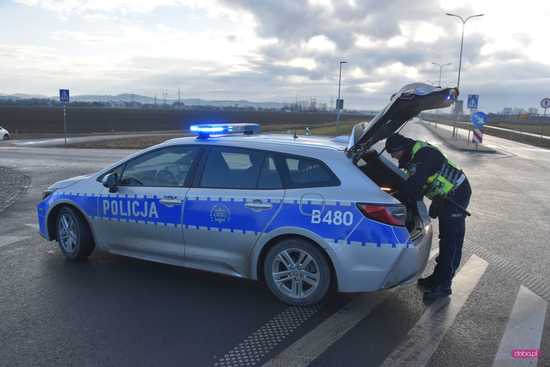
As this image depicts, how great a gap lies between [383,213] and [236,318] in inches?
61.1

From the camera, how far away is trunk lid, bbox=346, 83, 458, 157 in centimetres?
421

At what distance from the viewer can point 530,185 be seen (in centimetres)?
1274

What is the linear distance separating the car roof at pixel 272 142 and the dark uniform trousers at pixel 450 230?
1.17 metres

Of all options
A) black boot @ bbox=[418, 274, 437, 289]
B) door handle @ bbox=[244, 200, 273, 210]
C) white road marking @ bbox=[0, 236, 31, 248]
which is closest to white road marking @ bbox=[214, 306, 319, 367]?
door handle @ bbox=[244, 200, 273, 210]

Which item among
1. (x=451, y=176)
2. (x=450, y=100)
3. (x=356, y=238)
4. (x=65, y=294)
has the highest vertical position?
(x=450, y=100)

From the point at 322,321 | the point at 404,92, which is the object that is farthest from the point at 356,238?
the point at 404,92

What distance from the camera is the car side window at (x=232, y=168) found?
454 centimetres

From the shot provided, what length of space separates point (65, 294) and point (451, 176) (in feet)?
12.7

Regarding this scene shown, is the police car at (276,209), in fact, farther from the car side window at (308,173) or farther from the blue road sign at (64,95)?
the blue road sign at (64,95)

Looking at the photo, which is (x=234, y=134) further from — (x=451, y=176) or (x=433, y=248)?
(x=433, y=248)

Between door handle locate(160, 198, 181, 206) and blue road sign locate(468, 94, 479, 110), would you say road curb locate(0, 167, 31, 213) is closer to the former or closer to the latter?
door handle locate(160, 198, 181, 206)

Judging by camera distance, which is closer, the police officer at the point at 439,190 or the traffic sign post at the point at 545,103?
the police officer at the point at 439,190

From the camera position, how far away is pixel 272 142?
4664mm

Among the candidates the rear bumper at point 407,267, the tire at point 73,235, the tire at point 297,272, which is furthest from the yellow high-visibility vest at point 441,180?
the tire at point 73,235
